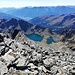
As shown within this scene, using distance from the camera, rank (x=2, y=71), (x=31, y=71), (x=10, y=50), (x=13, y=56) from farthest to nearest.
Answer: (x=10, y=50) → (x=13, y=56) → (x=31, y=71) → (x=2, y=71)

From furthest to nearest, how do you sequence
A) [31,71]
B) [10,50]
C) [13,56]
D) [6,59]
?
[10,50]
[13,56]
[6,59]
[31,71]

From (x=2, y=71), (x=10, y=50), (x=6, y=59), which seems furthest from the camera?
(x=10, y=50)

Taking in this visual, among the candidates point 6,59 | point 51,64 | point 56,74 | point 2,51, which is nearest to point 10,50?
point 2,51

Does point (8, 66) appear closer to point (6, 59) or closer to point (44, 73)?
point (6, 59)

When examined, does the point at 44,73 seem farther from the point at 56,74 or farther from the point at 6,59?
the point at 6,59

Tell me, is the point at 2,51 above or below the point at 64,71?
above

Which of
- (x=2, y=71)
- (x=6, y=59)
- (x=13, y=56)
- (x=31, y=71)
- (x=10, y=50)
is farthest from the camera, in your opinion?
(x=10, y=50)

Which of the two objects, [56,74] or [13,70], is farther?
[56,74]

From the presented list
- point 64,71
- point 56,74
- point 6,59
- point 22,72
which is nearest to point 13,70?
point 22,72

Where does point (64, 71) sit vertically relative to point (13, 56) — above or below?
below
